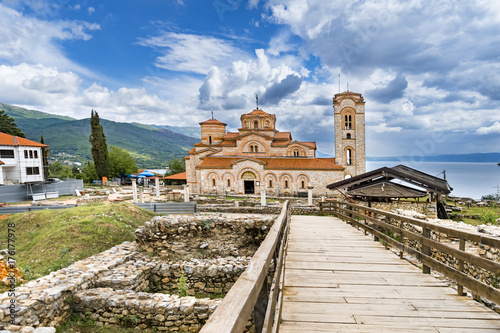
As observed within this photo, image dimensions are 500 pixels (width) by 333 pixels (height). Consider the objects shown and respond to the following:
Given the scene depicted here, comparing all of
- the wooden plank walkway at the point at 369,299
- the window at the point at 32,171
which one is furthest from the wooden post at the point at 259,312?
the window at the point at 32,171

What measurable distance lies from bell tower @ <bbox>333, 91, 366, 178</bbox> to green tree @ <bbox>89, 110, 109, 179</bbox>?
110 ft

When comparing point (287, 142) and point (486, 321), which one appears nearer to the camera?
point (486, 321)

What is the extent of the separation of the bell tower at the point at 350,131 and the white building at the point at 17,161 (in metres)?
33.9

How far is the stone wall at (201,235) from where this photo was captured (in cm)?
862

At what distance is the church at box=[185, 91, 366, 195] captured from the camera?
2930cm

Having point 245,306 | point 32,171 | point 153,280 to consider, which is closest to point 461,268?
point 245,306

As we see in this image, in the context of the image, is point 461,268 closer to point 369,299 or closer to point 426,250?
point 426,250

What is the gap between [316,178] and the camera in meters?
29.1

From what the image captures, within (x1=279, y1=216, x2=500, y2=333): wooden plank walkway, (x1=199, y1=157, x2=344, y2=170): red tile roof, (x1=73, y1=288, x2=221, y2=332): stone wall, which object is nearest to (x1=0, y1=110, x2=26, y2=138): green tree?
(x1=199, y1=157, x2=344, y2=170): red tile roof

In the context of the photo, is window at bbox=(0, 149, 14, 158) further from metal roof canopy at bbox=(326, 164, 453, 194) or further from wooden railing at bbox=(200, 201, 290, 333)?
wooden railing at bbox=(200, 201, 290, 333)

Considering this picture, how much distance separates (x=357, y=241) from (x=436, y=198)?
423 inches

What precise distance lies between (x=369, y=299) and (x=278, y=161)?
27.7m

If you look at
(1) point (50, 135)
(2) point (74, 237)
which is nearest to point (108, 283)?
(2) point (74, 237)

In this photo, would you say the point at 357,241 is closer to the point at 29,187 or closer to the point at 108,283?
the point at 108,283
